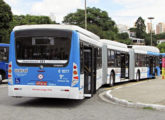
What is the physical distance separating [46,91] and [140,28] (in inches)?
5597

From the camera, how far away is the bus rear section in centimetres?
963

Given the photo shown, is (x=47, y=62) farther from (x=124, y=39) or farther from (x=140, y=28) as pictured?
(x=140, y=28)

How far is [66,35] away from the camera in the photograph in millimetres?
9750

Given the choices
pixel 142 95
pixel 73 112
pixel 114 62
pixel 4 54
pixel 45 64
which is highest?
pixel 4 54

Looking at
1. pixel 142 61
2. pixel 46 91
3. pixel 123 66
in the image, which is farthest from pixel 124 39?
pixel 46 91

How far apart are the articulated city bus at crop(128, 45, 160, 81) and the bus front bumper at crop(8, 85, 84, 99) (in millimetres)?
13580

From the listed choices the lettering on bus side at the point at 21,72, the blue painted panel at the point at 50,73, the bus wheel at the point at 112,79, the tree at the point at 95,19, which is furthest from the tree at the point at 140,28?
the lettering on bus side at the point at 21,72

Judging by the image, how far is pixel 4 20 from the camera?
39.4 meters

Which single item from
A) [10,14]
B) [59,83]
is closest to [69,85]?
[59,83]

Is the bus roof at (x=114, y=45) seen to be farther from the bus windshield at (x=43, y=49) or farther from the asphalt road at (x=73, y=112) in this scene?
the bus windshield at (x=43, y=49)

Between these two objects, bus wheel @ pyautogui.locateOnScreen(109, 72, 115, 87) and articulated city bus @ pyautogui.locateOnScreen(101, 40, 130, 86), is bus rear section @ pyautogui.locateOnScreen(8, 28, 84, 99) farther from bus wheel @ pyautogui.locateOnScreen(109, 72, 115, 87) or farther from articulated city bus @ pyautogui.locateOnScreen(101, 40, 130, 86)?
bus wheel @ pyautogui.locateOnScreen(109, 72, 115, 87)

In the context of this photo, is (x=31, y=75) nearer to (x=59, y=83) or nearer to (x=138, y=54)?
(x=59, y=83)

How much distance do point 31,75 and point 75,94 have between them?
1657 millimetres

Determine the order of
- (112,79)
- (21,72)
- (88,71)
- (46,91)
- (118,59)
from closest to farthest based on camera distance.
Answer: (46,91) → (21,72) → (88,71) → (112,79) → (118,59)
